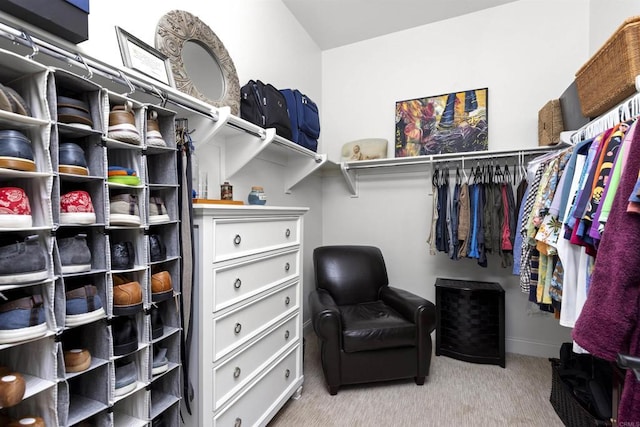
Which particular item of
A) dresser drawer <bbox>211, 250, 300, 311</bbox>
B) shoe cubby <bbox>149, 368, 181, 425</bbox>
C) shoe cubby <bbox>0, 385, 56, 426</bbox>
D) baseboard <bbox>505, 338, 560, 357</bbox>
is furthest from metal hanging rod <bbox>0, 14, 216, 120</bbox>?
baseboard <bbox>505, 338, 560, 357</bbox>

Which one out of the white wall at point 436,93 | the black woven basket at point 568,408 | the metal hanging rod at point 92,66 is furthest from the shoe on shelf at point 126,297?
the white wall at point 436,93

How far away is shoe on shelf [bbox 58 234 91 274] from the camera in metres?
0.80

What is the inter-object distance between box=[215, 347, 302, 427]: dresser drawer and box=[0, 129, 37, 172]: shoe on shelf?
1121mm

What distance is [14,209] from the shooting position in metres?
0.69

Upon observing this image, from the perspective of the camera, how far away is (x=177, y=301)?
1118 mm

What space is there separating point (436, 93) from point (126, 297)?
109 inches

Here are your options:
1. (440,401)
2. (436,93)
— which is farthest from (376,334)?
(436,93)

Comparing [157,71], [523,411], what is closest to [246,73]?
[157,71]

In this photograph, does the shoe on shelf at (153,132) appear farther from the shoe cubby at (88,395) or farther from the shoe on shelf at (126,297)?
the shoe cubby at (88,395)

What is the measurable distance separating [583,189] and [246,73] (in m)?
1.94

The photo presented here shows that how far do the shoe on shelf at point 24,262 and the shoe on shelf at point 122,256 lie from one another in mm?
192

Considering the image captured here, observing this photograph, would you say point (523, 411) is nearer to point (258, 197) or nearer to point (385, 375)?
point (385, 375)

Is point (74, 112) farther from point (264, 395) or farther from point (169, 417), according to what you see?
point (264, 395)

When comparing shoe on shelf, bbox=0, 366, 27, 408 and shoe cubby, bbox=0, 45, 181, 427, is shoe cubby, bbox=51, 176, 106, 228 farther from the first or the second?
shoe on shelf, bbox=0, 366, 27, 408
